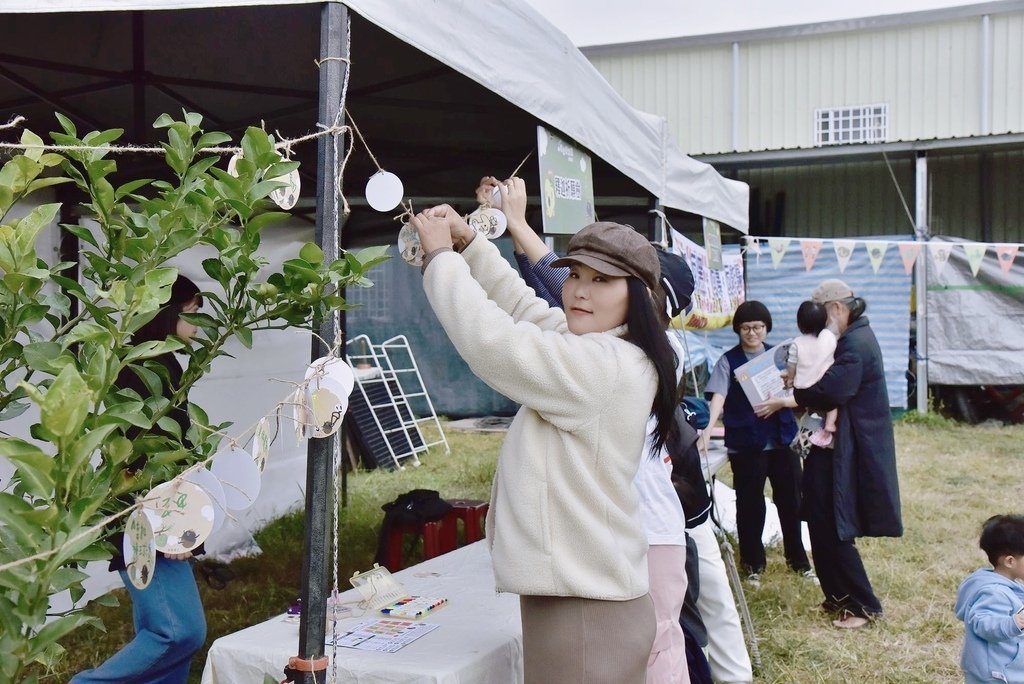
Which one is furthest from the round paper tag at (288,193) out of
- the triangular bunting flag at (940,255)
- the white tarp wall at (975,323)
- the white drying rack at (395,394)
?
the white tarp wall at (975,323)

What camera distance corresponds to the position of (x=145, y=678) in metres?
2.17

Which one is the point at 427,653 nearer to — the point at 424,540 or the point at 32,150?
the point at 32,150

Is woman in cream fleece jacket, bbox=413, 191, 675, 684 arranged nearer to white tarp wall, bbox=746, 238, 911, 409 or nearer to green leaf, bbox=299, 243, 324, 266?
green leaf, bbox=299, 243, 324, 266

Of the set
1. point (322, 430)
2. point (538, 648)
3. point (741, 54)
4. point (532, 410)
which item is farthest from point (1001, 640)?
Answer: point (741, 54)

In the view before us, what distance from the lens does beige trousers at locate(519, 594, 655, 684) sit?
1546 mm

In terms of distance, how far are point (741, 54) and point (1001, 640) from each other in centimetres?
1167

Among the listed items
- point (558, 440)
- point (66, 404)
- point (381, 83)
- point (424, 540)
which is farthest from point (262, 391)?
point (66, 404)

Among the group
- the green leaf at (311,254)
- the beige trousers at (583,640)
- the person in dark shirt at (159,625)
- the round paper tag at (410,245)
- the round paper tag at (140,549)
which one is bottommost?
the person in dark shirt at (159,625)

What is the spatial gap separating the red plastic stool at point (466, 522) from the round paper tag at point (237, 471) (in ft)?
9.92

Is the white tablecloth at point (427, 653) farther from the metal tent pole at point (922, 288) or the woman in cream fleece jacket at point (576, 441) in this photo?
the metal tent pole at point (922, 288)

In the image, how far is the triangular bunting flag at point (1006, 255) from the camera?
8.69 m

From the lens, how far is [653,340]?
1583 mm

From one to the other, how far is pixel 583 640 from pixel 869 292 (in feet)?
30.3

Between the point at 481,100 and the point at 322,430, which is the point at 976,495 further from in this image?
the point at 322,430
